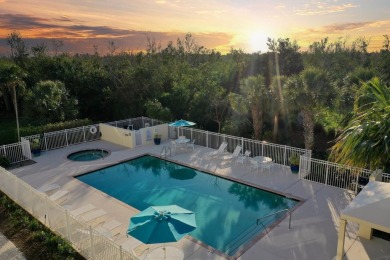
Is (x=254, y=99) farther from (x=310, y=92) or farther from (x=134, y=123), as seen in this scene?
(x=134, y=123)

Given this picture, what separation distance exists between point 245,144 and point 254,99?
12.6 feet

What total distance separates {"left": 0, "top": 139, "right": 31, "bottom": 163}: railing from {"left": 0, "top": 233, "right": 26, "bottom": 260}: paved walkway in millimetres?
8285

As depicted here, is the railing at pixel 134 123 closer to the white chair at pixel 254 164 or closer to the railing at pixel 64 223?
the white chair at pixel 254 164

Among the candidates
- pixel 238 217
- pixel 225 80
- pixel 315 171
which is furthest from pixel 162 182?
pixel 225 80

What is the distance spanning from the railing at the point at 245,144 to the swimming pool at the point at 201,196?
9.41 feet

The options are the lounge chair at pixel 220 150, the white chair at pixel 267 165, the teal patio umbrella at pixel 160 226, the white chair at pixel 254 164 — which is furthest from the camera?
the lounge chair at pixel 220 150

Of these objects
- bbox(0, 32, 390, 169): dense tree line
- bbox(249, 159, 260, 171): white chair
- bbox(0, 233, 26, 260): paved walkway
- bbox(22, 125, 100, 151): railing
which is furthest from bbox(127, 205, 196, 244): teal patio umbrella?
bbox(22, 125, 100, 151): railing

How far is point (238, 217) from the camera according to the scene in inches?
428

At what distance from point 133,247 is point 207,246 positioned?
210cm

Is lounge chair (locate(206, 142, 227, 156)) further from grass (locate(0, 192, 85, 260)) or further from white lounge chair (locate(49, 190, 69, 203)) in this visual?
grass (locate(0, 192, 85, 260))

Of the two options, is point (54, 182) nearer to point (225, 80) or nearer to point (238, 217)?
point (238, 217)

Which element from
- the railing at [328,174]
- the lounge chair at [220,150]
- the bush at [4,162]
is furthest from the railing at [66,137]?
the railing at [328,174]

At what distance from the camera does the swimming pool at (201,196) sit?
32.1 feet

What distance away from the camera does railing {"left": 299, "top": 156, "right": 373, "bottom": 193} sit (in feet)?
38.1
